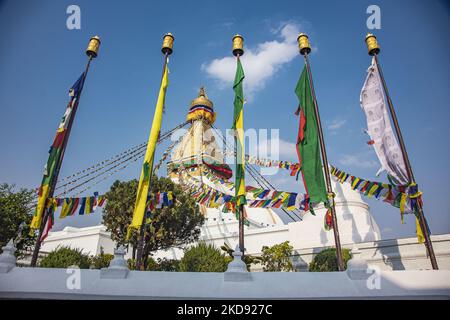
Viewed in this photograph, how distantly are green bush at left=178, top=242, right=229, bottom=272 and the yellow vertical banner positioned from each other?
30.4 ft

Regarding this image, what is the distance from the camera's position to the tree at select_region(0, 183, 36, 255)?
18.9 meters

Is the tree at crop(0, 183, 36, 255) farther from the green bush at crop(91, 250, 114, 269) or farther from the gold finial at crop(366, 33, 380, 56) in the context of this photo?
the gold finial at crop(366, 33, 380, 56)

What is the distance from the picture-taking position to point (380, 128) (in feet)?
45.7

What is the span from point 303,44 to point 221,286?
13.5m

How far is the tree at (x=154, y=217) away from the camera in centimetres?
2172

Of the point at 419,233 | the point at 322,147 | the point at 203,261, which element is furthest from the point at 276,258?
the point at 322,147

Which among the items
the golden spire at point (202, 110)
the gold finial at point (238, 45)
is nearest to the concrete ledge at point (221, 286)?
the gold finial at point (238, 45)

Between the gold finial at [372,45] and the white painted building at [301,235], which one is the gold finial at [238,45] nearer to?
the gold finial at [372,45]

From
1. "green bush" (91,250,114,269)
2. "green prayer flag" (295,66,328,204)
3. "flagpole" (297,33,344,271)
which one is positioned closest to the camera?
"flagpole" (297,33,344,271)

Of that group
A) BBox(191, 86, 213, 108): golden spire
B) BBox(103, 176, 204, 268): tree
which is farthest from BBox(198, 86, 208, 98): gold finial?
BBox(103, 176, 204, 268): tree

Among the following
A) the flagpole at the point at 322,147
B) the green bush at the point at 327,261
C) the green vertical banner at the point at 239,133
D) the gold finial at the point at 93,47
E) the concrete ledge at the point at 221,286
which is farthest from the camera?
the green bush at the point at 327,261

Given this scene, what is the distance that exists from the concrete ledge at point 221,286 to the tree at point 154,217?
12352 mm
